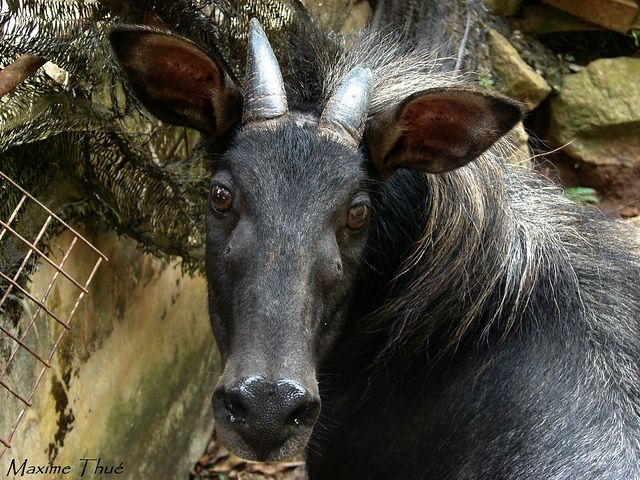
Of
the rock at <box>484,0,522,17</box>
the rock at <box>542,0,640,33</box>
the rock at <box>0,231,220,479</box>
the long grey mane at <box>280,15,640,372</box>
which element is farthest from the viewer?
the rock at <box>484,0,522,17</box>

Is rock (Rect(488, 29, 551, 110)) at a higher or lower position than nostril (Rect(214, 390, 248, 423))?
lower

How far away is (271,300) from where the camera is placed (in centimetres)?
352

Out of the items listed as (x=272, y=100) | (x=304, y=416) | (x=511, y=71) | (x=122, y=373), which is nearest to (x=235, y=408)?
(x=304, y=416)

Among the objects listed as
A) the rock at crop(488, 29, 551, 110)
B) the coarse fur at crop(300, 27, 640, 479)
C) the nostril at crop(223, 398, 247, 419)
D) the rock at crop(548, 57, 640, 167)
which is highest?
the nostril at crop(223, 398, 247, 419)

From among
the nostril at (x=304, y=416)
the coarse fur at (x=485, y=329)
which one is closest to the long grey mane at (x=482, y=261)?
the coarse fur at (x=485, y=329)

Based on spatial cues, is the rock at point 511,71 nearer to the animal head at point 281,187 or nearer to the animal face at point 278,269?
the animal head at point 281,187

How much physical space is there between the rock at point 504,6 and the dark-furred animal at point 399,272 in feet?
17.4

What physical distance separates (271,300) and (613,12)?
26.3ft

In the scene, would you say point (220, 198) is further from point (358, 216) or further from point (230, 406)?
point (230, 406)

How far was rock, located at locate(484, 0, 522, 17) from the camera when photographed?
10008 millimetres

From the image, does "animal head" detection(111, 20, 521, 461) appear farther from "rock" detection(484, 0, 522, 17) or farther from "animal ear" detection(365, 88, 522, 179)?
"rock" detection(484, 0, 522, 17)

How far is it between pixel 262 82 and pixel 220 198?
60 centimetres

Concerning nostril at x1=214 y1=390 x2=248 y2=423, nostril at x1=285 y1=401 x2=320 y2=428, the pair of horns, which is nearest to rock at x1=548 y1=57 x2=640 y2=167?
the pair of horns

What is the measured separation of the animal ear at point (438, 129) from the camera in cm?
397
